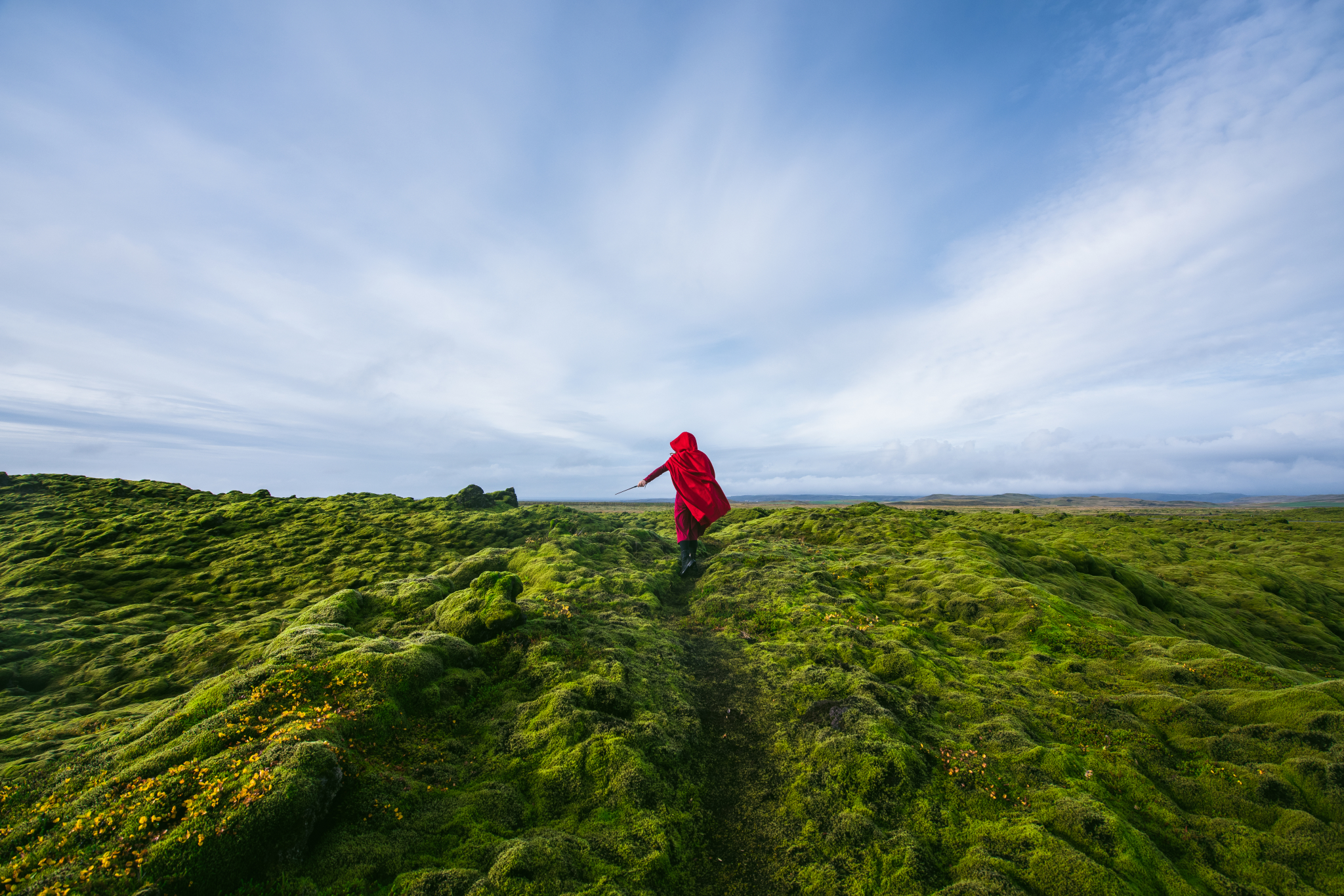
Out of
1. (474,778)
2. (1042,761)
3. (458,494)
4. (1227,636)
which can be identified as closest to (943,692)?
(1042,761)

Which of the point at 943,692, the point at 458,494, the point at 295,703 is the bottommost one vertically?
the point at 943,692

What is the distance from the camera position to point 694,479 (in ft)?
66.7

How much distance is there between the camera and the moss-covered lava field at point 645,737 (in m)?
6.13

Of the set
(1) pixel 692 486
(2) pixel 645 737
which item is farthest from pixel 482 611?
(1) pixel 692 486

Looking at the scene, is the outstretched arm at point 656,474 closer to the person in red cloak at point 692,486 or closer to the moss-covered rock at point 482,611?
the person in red cloak at point 692,486

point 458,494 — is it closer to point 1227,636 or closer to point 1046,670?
point 1046,670

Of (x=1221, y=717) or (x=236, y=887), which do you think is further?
(x=1221, y=717)

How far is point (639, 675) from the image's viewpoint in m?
11.6

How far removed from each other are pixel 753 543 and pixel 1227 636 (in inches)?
766

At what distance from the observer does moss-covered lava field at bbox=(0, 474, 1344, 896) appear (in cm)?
613

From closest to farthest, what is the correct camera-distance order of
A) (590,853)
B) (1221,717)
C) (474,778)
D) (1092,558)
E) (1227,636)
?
(590,853), (474,778), (1221,717), (1227,636), (1092,558)

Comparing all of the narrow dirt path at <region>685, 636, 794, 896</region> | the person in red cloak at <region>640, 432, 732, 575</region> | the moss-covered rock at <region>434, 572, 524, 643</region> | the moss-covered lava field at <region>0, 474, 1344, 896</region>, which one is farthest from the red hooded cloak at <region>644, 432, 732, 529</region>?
the moss-covered rock at <region>434, 572, 524, 643</region>

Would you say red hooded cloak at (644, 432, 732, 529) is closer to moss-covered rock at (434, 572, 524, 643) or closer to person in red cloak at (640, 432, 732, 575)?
person in red cloak at (640, 432, 732, 575)

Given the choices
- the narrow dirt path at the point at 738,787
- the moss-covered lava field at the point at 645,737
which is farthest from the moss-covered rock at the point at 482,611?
the narrow dirt path at the point at 738,787
